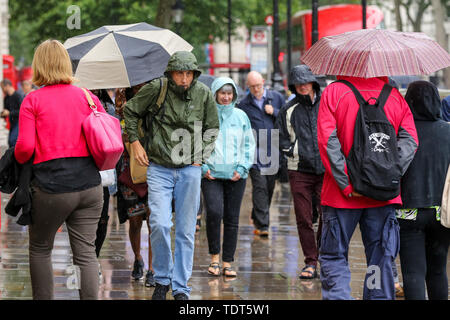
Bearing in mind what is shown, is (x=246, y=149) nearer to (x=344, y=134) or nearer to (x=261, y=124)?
(x=261, y=124)

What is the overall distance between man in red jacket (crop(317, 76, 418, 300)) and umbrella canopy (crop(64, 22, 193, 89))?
227cm

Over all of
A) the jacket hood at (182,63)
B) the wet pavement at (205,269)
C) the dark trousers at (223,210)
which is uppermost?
the jacket hood at (182,63)

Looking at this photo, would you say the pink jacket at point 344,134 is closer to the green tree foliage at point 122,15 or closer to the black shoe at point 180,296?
the black shoe at point 180,296

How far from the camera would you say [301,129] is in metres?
8.98

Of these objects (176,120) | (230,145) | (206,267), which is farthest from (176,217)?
(206,267)

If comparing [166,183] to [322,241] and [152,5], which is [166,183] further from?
[152,5]

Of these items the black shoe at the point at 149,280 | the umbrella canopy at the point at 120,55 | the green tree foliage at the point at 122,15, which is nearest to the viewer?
the umbrella canopy at the point at 120,55

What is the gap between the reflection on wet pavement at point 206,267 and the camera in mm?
7754

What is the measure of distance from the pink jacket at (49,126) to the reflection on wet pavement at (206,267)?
1.90m

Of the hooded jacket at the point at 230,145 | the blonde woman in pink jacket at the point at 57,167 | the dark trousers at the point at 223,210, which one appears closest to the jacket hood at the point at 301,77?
the hooded jacket at the point at 230,145

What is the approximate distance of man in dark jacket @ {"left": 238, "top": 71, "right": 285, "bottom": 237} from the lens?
11141 mm

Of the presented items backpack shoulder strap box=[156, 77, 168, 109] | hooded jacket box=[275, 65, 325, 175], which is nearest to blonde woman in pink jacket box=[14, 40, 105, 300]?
backpack shoulder strap box=[156, 77, 168, 109]

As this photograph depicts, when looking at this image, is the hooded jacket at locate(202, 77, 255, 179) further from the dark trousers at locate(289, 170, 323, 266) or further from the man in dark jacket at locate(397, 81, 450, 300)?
the man in dark jacket at locate(397, 81, 450, 300)

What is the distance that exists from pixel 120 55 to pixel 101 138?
2291mm
